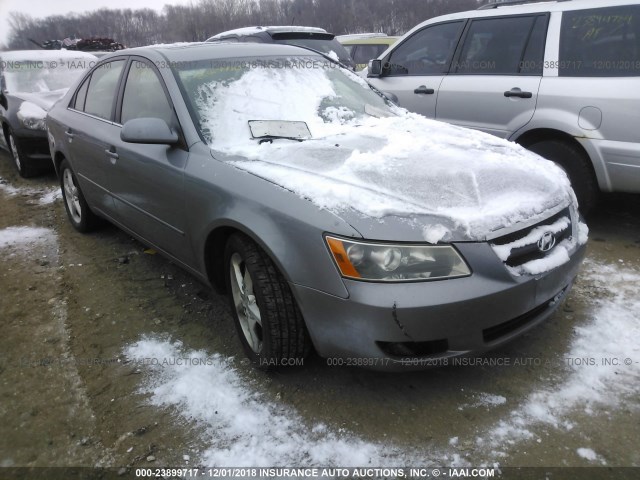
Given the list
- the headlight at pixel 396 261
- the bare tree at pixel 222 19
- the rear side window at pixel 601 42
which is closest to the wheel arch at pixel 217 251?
the headlight at pixel 396 261

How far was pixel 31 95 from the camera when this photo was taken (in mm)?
6703

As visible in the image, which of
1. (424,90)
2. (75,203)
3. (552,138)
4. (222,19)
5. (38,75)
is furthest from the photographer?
(222,19)

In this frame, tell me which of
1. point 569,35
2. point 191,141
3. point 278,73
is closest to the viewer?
point 191,141

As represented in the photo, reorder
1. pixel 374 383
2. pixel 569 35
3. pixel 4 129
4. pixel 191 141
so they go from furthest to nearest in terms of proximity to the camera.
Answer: pixel 4 129 → pixel 569 35 → pixel 191 141 → pixel 374 383

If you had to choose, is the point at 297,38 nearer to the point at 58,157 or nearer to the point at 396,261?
the point at 58,157

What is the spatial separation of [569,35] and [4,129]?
699 cm

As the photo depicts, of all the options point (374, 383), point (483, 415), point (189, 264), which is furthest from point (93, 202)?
point (483, 415)

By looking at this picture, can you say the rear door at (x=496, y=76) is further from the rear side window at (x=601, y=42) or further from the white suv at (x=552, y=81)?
the rear side window at (x=601, y=42)

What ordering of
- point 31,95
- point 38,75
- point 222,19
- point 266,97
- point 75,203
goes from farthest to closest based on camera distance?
point 222,19 < point 38,75 < point 31,95 < point 75,203 < point 266,97

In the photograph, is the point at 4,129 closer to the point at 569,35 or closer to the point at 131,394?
the point at 131,394

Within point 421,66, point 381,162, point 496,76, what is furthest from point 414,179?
point 421,66

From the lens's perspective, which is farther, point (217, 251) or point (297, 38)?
point (297, 38)

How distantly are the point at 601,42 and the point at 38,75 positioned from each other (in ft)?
23.2

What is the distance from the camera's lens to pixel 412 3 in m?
53.8
